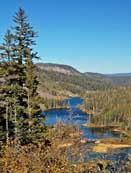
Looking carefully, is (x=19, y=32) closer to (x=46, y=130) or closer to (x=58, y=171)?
(x=46, y=130)

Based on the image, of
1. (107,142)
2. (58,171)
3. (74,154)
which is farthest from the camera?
(107,142)

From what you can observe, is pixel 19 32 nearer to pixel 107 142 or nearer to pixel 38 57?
pixel 38 57

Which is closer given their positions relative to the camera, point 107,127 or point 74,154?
point 74,154

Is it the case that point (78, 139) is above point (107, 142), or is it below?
above

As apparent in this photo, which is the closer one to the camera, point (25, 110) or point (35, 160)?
point (35, 160)

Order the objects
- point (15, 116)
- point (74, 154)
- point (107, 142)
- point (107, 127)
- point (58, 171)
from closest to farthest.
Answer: point (58, 171), point (74, 154), point (15, 116), point (107, 142), point (107, 127)

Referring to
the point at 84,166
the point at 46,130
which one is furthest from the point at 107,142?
the point at 84,166

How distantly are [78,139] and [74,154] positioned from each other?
93 cm

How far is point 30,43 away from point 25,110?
6.52m

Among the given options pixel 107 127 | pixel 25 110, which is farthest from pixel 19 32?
pixel 107 127

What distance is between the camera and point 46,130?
35.9 meters

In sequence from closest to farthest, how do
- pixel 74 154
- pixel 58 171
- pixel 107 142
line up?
pixel 58 171 → pixel 74 154 → pixel 107 142

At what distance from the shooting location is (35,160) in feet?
55.8

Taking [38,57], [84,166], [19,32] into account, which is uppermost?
[19,32]
